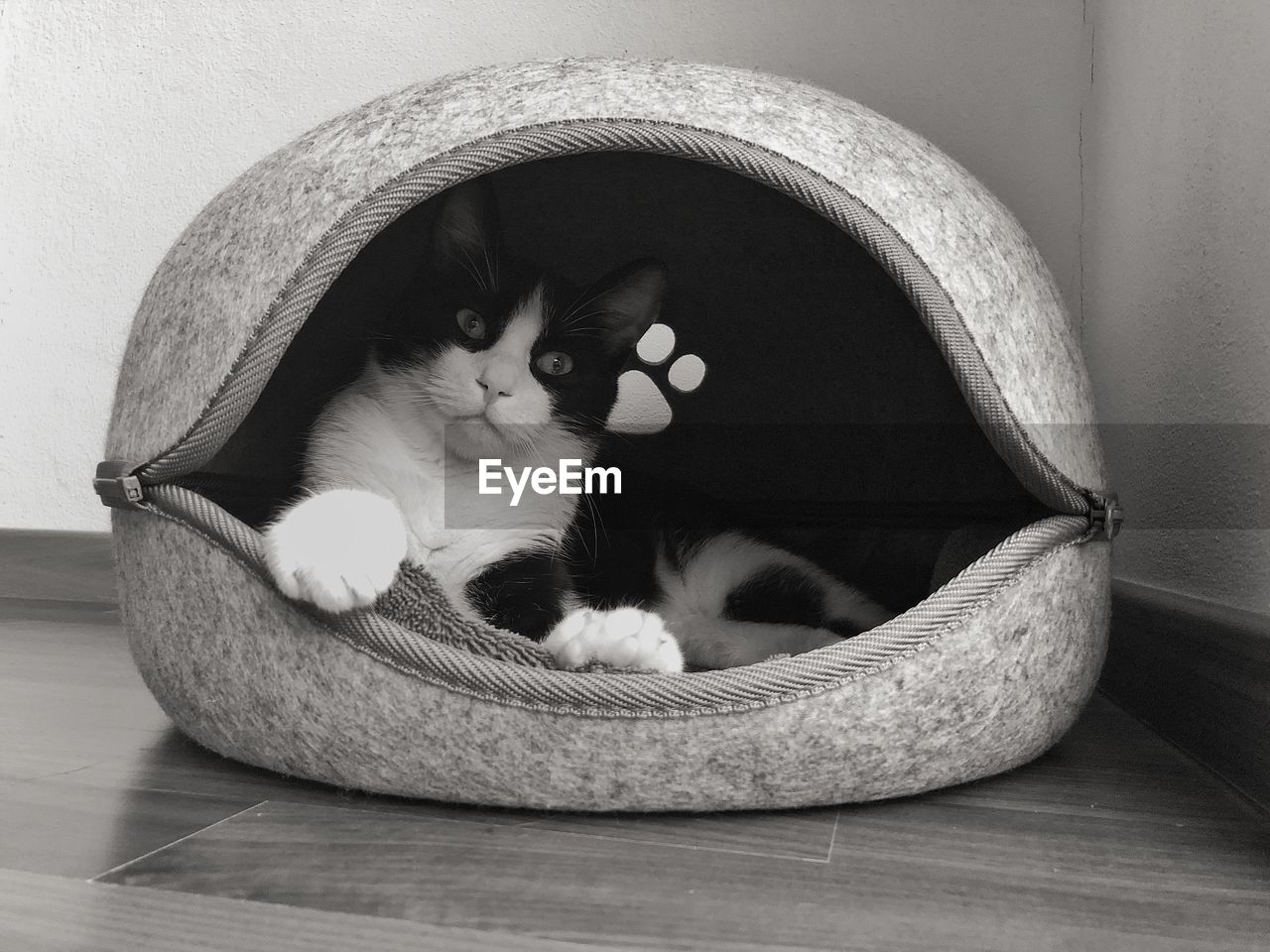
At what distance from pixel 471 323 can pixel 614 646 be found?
0.43 meters

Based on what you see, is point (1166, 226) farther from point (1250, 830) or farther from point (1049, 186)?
point (1250, 830)

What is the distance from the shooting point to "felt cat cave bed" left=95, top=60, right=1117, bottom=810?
31.7 inches

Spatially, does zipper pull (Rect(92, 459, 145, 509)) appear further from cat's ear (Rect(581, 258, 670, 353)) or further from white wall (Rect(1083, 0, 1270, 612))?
white wall (Rect(1083, 0, 1270, 612))

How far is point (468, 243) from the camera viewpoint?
1.13 m

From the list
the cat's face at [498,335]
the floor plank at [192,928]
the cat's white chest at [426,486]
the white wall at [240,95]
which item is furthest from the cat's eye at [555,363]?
the white wall at [240,95]

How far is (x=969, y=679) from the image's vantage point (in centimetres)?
85

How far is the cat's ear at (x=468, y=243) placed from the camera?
1.10 meters

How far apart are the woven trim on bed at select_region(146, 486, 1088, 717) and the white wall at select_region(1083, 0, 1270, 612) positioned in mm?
331

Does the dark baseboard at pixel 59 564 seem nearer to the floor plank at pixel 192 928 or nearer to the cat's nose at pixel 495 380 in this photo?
the cat's nose at pixel 495 380

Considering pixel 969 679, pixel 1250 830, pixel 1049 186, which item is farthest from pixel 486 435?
pixel 1049 186

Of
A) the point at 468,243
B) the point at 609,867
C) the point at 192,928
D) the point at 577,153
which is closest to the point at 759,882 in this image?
the point at 609,867

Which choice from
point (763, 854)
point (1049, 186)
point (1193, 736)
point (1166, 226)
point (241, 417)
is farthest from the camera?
point (1049, 186)

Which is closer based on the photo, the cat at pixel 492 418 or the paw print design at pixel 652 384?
the cat at pixel 492 418

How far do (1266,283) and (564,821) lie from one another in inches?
29.9
